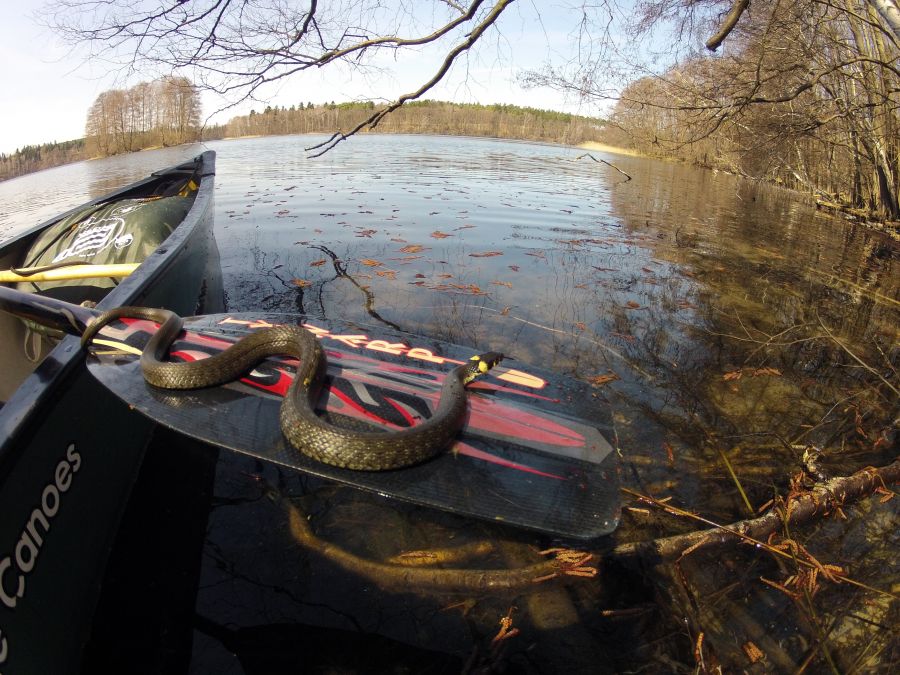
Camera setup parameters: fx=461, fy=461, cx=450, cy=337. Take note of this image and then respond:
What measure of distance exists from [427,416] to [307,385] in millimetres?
803

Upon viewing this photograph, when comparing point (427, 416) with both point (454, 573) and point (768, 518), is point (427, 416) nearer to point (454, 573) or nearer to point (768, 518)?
point (454, 573)

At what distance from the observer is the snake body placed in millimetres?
2525

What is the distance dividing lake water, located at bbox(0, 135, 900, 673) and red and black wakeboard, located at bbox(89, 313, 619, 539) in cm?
59

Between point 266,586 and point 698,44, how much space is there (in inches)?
309

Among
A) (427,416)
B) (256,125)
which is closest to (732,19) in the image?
(427,416)

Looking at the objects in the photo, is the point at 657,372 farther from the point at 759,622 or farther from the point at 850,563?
the point at 759,622

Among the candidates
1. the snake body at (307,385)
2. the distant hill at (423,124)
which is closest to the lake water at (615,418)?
the snake body at (307,385)

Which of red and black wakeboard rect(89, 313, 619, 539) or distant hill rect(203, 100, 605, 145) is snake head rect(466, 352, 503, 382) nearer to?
red and black wakeboard rect(89, 313, 619, 539)

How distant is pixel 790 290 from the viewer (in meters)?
7.59

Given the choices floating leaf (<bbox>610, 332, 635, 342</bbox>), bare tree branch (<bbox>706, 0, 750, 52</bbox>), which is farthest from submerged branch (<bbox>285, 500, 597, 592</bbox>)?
bare tree branch (<bbox>706, 0, 750, 52</bbox>)

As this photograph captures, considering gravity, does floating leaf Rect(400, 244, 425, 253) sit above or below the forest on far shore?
below

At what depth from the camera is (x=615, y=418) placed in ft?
13.2

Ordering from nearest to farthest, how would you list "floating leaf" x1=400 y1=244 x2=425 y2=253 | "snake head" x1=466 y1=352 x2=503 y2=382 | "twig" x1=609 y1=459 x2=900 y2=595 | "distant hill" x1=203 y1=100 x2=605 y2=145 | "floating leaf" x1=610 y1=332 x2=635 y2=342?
1. "twig" x1=609 y1=459 x2=900 y2=595
2. "snake head" x1=466 y1=352 x2=503 y2=382
3. "floating leaf" x1=610 y1=332 x2=635 y2=342
4. "floating leaf" x1=400 y1=244 x2=425 y2=253
5. "distant hill" x1=203 y1=100 x2=605 y2=145

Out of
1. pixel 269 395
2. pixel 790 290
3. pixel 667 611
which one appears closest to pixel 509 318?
pixel 269 395
